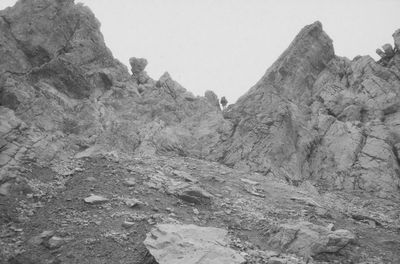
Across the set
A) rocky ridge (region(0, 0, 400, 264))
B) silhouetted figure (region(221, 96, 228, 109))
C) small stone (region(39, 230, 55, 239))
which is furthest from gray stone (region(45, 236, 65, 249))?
silhouetted figure (region(221, 96, 228, 109))

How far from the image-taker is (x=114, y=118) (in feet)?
83.8

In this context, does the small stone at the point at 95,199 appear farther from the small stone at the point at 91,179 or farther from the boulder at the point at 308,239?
the boulder at the point at 308,239

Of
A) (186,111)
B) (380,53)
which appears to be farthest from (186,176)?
(380,53)

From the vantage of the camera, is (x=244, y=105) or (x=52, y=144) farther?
(x=244, y=105)

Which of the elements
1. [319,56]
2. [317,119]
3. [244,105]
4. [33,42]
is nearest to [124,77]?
[33,42]

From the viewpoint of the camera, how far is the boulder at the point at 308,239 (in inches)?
508

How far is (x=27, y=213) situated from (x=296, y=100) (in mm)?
24715

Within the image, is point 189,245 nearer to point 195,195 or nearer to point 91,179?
point 195,195

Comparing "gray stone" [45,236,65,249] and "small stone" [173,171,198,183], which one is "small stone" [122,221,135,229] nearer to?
"gray stone" [45,236,65,249]

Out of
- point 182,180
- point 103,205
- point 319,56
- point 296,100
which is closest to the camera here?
point 103,205

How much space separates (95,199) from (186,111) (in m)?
16.3

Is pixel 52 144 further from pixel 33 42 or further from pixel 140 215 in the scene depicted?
pixel 33 42

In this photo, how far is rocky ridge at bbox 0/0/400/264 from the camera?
15.8m

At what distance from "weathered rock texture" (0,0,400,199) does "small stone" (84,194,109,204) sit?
5080 mm
